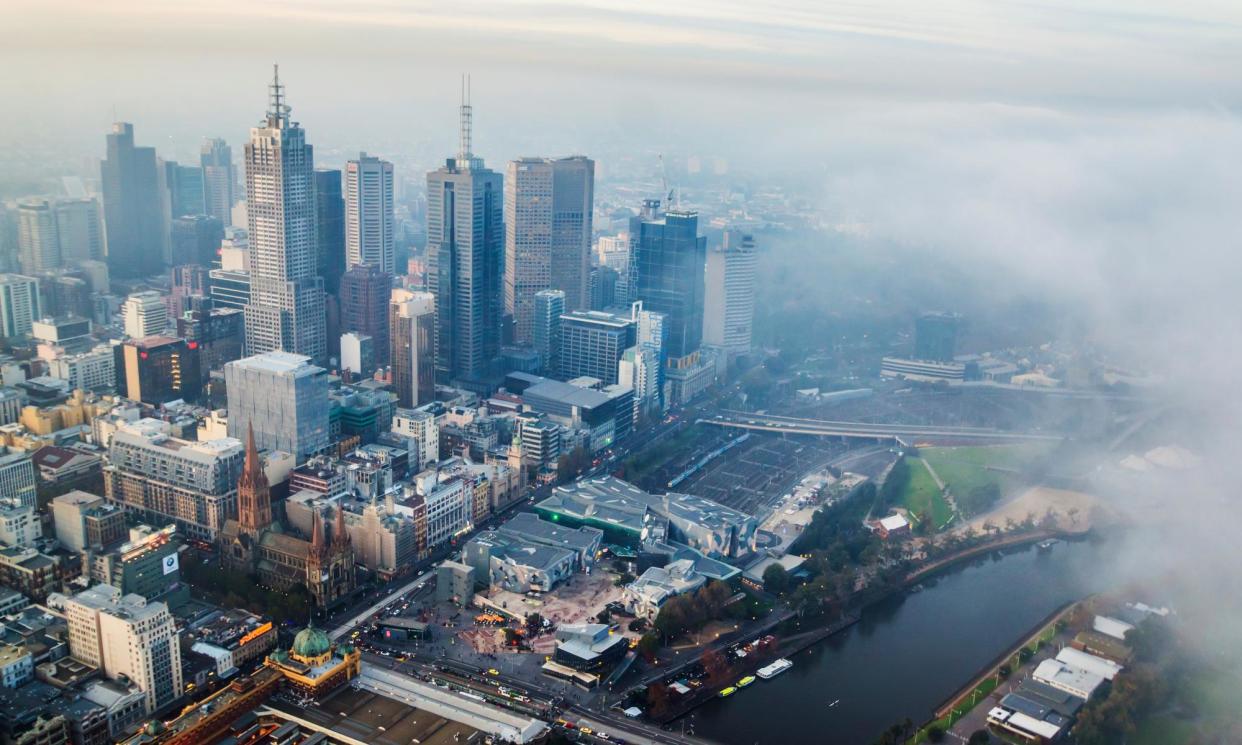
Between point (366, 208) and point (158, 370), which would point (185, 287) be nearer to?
point (366, 208)

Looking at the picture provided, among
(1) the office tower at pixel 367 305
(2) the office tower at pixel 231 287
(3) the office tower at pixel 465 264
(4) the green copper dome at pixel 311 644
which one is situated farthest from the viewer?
(2) the office tower at pixel 231 287

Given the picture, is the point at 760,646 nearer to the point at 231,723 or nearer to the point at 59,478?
the point at 231,723

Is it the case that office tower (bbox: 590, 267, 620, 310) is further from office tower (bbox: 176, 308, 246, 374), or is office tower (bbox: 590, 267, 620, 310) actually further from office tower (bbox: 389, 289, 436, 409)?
office tower (bbox: 176, 308, 246, 374)

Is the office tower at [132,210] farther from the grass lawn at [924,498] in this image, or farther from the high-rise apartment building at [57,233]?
the grass lawn at [924,498]

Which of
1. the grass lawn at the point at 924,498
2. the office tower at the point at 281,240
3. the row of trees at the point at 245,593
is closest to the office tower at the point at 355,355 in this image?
the office tower at the point at 281,240

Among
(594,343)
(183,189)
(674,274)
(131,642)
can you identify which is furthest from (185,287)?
(131,642)

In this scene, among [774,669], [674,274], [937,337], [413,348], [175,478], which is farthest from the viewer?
[937,337]
